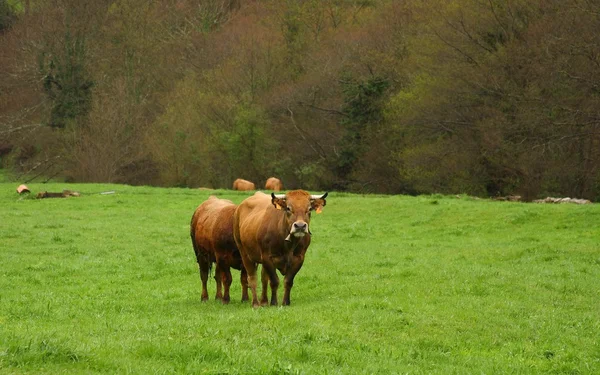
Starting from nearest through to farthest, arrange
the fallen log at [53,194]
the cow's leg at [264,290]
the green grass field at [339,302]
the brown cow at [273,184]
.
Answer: the green grass field at [339,302] → the cow's leg at [264,290] → the fallen log at [53,194] → the brown cow at [273,184]

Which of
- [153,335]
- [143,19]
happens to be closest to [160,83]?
[143,19]

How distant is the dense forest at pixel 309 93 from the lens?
42719mm

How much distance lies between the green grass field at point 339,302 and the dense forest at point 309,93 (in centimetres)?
1217

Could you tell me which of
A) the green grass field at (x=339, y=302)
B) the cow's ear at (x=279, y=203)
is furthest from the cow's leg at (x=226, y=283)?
the cow's ear at (x=279, y=203)

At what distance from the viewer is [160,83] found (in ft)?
257

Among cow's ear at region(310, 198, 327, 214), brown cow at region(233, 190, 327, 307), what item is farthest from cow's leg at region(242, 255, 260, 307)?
cow's ear at region(310, 198, 327, 214)

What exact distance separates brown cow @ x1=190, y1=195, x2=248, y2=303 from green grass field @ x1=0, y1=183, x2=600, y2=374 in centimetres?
46

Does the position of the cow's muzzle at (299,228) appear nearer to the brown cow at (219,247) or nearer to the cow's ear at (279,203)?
the cow's ear at (279,203)

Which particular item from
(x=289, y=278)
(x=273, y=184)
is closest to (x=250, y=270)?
(x=289, y=278)

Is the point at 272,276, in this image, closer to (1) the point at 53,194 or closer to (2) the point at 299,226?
(2) the point at 299,226

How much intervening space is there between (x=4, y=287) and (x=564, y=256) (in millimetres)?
13600

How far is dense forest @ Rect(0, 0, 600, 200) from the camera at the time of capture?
42.7 meters

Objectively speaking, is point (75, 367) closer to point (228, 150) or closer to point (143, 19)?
point (228, 150)

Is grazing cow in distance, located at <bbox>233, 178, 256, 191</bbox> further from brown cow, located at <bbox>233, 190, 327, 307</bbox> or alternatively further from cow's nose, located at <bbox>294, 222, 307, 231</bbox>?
cow's nose, located at <bbox>294, 222, 307, 231</bbox>
